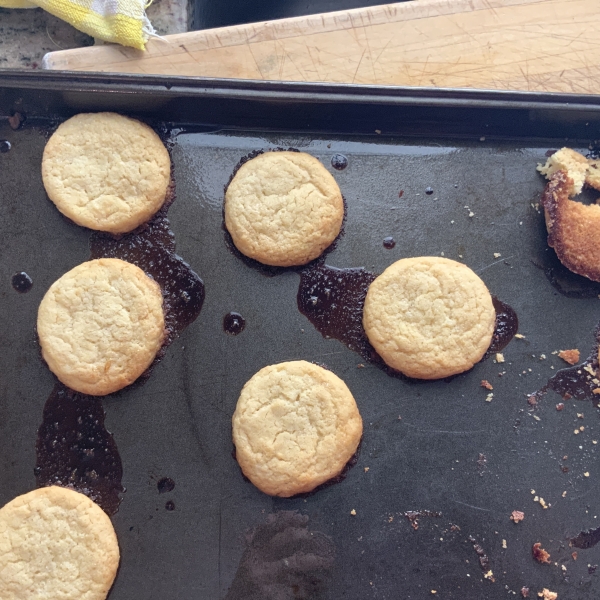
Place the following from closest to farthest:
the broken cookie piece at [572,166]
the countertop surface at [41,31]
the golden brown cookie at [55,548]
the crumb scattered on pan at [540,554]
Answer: the golden brown cookie at [55,548] < the crumb scattered on pan at [540,554] < the broken cookie piece at [572,166] < the countertop surface at [41,31]

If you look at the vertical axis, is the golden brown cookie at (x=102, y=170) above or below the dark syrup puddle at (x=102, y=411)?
above

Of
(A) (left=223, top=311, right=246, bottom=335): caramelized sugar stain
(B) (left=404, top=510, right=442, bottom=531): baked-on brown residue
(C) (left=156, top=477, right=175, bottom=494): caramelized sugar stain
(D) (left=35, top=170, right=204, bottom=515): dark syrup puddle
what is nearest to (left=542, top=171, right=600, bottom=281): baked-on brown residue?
A: (B) (left=404, top=510, right=442, bottom=531): baked-on brown residue

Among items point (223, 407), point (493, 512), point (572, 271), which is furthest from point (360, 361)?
point (572, 271)

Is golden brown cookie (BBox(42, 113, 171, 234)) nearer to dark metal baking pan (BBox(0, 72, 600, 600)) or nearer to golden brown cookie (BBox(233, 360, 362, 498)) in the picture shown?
dark metal baking pan (BBox(0, 72, 600, 600))

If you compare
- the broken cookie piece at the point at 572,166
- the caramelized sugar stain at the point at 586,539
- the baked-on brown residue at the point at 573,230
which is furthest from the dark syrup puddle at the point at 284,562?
the broken cookie piece at the point at 572,166

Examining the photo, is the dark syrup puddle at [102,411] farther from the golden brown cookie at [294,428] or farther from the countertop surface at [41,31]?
the countertop surface at [41,31]

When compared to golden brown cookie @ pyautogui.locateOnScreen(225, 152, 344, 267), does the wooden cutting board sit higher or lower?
higher

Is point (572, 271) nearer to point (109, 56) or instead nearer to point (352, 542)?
point (352, 542)
